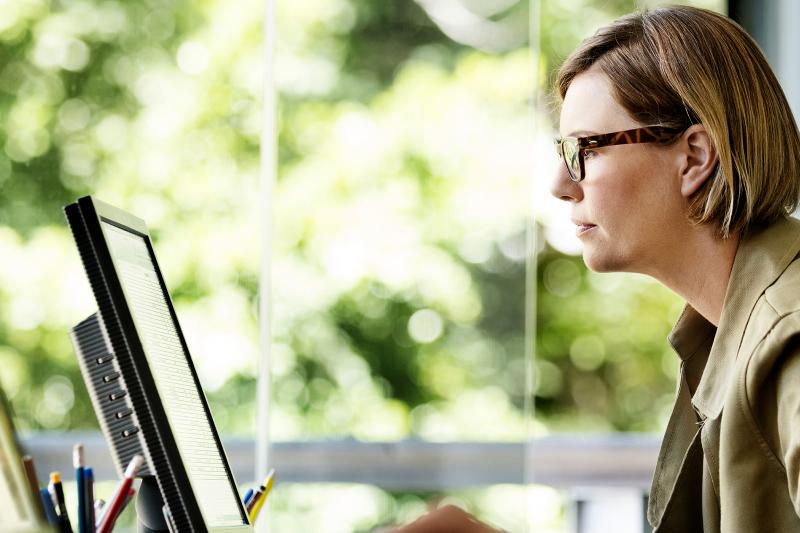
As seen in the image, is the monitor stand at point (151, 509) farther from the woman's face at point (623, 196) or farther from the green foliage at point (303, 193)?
the green foliage at point (303, 193)

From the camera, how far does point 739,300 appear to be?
1031 millimetres

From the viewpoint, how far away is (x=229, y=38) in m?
4.20

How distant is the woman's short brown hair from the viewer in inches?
43.1

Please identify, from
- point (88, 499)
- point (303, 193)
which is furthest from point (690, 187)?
point (303, 193)

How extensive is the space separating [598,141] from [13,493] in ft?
2.67

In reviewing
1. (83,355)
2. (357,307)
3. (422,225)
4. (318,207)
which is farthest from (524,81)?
(83,355)

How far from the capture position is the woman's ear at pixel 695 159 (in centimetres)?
112

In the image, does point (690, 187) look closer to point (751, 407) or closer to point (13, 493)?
point (751, 407)

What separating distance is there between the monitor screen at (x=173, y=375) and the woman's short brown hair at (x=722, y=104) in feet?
2.04

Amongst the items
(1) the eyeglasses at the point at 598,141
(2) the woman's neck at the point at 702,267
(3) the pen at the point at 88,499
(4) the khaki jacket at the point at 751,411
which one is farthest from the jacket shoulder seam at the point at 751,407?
(3) the pen at the point at 88,499

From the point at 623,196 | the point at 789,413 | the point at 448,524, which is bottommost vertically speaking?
the point at 448,524

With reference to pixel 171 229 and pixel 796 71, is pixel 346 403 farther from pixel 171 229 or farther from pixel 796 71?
pixel 171 229

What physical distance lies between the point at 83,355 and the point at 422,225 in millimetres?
1755

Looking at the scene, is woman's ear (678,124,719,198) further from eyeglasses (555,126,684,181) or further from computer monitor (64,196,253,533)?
computer monitor (64,196,253,533)
